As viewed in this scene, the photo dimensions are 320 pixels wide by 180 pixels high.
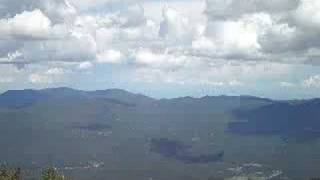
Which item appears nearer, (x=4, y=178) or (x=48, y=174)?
(x=48, y=174)
